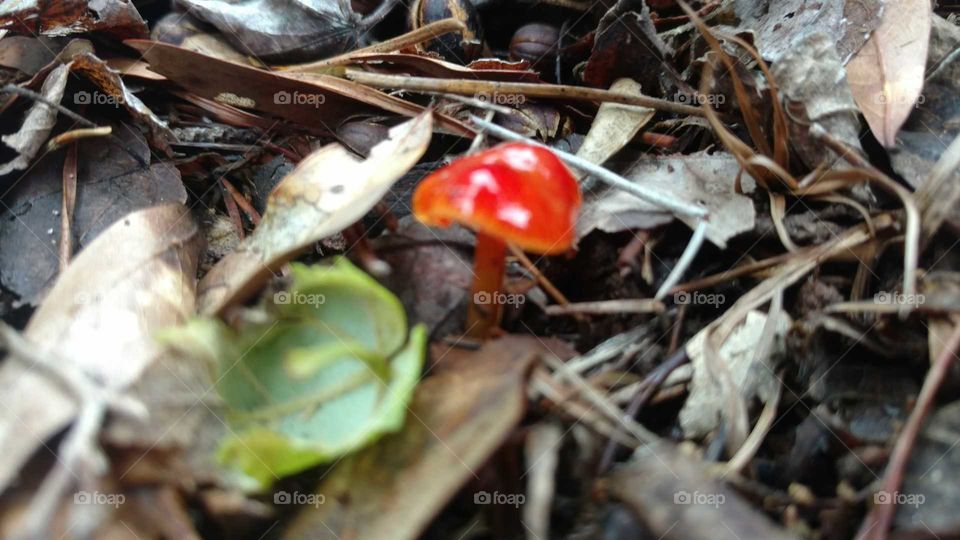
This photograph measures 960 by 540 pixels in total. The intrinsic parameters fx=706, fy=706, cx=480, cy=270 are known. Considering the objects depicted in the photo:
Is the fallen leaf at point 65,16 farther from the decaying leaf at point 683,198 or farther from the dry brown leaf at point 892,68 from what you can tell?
the dry brown leaf at point 892,68

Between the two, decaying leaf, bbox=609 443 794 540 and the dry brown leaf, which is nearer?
decaying leaf, bbox=609 443 794 540

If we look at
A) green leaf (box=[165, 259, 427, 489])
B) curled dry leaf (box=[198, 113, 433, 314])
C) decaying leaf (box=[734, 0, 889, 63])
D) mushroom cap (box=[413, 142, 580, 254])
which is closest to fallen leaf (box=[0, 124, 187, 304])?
curled dry leaf (box=[198, 113, 433, 314])

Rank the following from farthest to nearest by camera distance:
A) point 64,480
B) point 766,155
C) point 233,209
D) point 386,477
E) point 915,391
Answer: point 233,209
point 766,155
point 915,391
point 386,477
point 64,480

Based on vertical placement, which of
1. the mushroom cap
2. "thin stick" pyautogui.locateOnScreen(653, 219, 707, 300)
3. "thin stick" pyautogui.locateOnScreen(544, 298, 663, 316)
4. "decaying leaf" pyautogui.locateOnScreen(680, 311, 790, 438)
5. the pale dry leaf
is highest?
the mushroom cap

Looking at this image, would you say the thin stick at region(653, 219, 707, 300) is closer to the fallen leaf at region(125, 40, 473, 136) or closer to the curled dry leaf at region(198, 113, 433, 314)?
the curled dry leaf at region(198, 113, 433, 314)

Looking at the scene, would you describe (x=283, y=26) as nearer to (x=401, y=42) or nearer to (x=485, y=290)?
(x=401, y=42)

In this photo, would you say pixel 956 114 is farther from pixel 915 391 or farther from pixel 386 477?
pixel 386 477

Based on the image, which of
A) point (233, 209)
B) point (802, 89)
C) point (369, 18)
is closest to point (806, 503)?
point (802, 89)

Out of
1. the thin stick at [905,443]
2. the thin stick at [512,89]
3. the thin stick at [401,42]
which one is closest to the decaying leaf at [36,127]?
the thin stick at [401,42]
